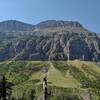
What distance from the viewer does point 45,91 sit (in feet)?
167

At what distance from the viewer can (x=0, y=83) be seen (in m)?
48.7

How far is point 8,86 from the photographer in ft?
159

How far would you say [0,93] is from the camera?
4959 centimetres

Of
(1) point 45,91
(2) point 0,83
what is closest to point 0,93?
(2) point 0,83

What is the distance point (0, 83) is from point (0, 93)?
5.93 ft

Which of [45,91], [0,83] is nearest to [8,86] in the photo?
[0,83]

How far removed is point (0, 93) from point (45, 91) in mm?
6819

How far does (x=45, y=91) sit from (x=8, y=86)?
19.6ft

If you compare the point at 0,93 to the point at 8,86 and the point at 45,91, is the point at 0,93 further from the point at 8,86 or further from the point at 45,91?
the point at 45,91

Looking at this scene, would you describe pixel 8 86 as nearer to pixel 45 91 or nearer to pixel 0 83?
pixel 0 83

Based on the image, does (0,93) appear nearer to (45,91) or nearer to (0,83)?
(0,83)

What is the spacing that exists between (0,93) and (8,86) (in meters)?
2.10
